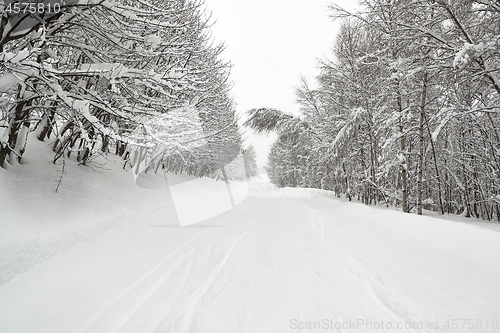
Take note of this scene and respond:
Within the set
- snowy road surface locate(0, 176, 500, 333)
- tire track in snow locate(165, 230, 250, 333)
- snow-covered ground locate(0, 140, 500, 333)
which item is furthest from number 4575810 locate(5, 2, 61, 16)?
tire track in snow locate(165, 230, 250, 333)

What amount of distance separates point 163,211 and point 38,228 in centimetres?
420

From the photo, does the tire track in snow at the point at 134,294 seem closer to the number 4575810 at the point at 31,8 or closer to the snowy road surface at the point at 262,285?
the snowy road surface at the point at 262,285

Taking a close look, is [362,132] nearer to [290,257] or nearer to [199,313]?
[290,257]

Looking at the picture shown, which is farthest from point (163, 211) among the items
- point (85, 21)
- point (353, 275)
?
point (353, 275)

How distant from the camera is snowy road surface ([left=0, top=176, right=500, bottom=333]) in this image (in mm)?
2295

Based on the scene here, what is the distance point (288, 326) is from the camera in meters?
2.26

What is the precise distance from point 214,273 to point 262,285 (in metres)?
0.81

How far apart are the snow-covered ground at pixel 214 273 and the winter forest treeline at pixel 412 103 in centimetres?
284

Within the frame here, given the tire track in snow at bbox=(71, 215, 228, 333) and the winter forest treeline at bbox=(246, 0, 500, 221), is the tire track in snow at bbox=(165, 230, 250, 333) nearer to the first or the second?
the tire track in snow at bbox=(71, 215, 228, 333)

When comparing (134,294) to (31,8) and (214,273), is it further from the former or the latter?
(31,8)

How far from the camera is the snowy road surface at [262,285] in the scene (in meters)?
2.29

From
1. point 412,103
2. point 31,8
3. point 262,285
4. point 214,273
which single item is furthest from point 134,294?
point 412,103

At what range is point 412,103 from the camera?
8609mm

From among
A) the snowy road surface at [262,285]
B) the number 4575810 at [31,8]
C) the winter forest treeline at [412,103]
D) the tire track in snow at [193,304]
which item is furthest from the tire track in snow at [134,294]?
the winter forest treeline at [412,103]
